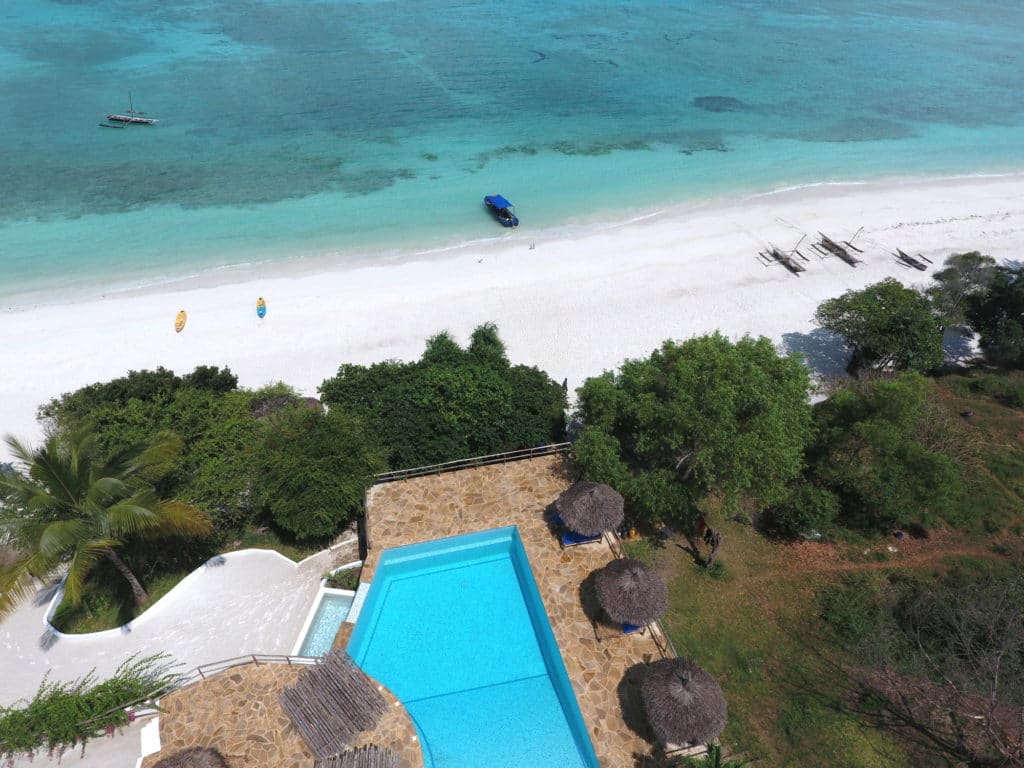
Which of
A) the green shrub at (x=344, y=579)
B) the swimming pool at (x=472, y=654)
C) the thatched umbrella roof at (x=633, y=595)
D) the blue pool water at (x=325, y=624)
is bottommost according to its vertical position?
the blue pool water at (x=325, y=624)

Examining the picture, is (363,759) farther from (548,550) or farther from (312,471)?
(312,471)

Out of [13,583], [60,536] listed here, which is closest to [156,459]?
[60,536]

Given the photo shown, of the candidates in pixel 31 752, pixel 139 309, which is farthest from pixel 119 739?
pixel 139 309

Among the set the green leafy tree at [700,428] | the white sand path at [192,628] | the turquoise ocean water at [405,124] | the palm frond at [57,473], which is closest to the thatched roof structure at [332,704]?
the white sand path at [192,628]

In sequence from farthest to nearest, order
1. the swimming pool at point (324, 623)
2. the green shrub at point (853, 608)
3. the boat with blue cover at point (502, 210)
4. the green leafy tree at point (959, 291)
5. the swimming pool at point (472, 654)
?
the boat with blue cover at point (502, 210) < the green leafy tree at point (959, 291) < the green shrub at point (853, 608) < the swimming pool at point (324, 623) < the swimming pool at point (472, 654)

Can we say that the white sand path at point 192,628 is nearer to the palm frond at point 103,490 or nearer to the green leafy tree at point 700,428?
the palm frond at point 103,490

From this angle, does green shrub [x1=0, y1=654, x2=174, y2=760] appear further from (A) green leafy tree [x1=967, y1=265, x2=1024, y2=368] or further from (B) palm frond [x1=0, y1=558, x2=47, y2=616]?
(A) green leafy tree [x1=967, y1=265, x2=1024, y2=368]

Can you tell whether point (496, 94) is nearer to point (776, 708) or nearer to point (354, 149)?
point (354, 149)
